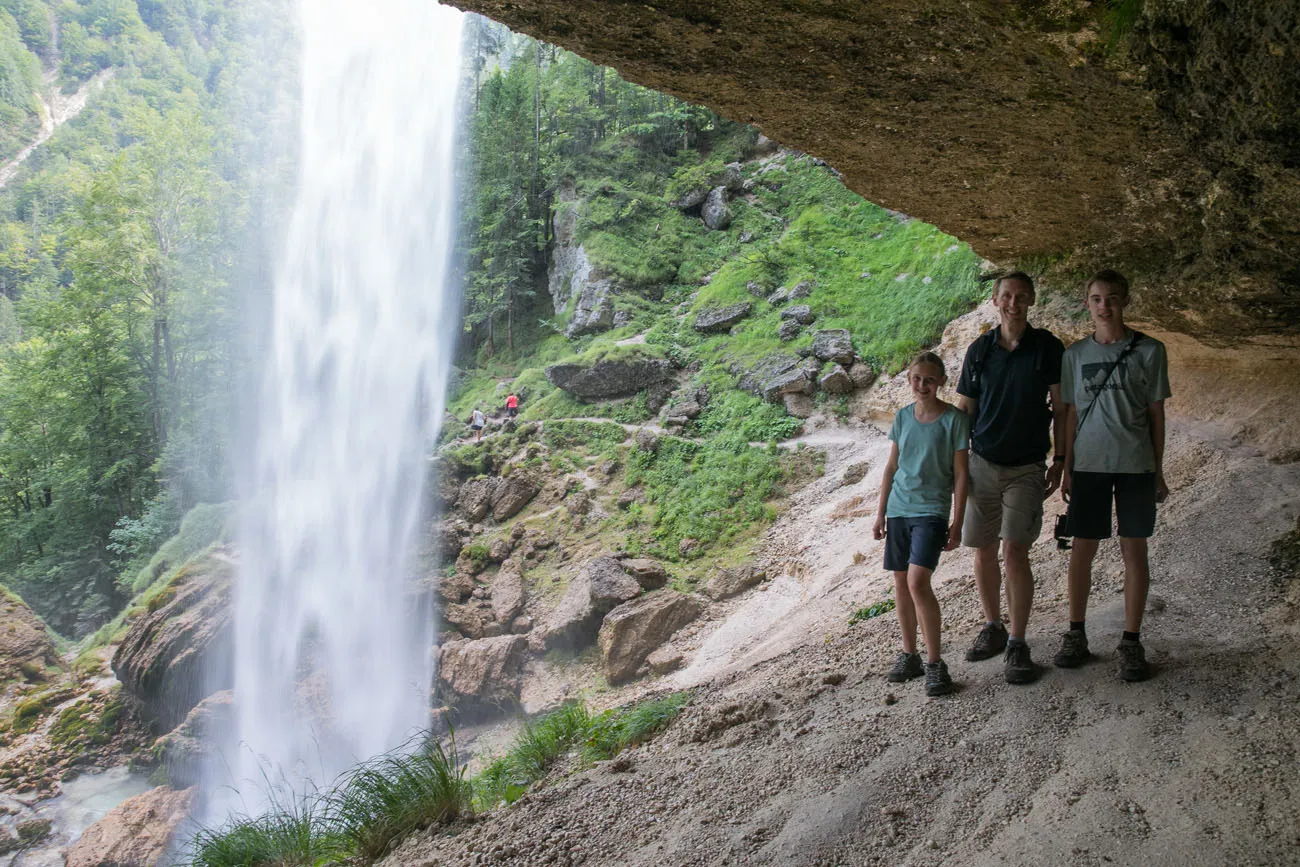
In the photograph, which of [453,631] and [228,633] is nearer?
[453,631]

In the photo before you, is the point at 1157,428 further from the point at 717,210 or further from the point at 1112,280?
the point at 717,210

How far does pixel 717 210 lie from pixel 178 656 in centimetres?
1874

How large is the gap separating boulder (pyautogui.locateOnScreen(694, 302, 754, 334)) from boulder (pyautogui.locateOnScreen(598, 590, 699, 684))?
30.8 ft

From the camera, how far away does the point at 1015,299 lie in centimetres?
331

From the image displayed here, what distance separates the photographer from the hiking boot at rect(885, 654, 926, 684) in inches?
151

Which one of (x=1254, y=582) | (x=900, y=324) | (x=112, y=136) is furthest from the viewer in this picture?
(x=112, y=136)

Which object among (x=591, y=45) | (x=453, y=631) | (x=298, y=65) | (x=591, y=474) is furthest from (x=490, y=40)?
(x=591, y=45)

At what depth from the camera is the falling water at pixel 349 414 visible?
13.6 metres

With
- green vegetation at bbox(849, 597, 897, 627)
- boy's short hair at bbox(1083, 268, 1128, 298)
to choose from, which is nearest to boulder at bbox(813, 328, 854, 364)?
green vegetation at bbox(849, 597, 897, 627)

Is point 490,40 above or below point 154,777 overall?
above

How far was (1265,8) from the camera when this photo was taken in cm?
221

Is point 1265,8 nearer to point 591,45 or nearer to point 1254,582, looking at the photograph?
point 591,45

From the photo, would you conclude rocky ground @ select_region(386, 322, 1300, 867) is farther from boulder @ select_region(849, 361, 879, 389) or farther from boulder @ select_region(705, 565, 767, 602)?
boulder @ select_region(849, 361, 879, 389)

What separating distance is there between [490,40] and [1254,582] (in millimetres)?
36699
